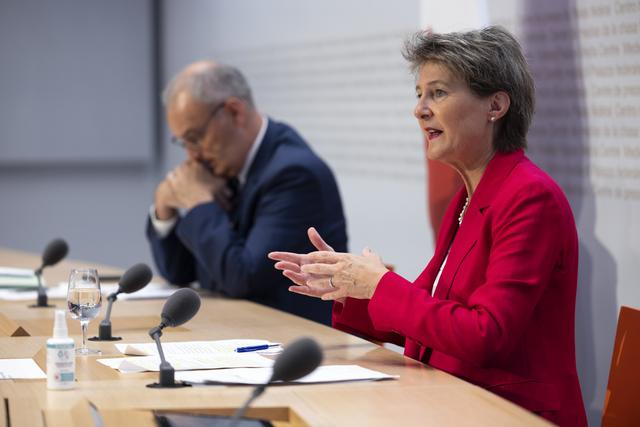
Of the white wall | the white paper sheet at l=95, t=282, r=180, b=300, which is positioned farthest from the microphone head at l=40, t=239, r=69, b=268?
the white wall

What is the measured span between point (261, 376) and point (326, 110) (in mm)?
3193

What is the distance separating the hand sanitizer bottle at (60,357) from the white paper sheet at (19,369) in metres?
0.13

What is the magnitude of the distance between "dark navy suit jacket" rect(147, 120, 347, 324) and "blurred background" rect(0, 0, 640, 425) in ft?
1.70

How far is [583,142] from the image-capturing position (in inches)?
127

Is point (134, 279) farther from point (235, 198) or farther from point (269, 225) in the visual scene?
point (235, 198)

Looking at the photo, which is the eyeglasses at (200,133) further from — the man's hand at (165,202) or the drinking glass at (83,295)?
the drinking glass at (83,295)

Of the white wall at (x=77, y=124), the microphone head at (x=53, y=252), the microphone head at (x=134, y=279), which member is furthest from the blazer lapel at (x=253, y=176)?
the white wall at (x=77, y=124)

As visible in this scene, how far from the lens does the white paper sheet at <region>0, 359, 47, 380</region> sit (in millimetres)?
2015

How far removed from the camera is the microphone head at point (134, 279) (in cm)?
268

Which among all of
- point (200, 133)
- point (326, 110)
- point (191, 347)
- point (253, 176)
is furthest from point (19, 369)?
point (326, 110)

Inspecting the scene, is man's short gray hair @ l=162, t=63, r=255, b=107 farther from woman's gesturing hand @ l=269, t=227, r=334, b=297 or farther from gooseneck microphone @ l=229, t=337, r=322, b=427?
→ gooseneck microphone @ l=229, t=337, r=322, b=427

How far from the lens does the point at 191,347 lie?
2.36m

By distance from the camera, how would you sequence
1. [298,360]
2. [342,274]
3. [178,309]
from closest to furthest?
1. [298,360]
2. [178,309]
3. [342,274]

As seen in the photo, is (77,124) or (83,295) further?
(77,124)
